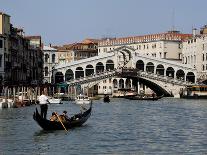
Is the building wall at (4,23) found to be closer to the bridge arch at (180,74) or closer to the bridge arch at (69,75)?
the bridge arch at (69,75)

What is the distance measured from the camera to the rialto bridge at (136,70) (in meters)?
58.9

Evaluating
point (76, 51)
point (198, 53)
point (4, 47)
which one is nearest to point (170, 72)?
point (198, 53)

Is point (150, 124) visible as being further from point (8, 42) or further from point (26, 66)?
point (26, 66)

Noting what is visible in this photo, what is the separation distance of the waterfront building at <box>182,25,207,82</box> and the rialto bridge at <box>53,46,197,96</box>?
2198 millimetres

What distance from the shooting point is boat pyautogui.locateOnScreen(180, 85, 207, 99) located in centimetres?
5712

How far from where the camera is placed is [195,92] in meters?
57.4

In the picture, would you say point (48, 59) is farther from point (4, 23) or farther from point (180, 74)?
point (4, 23)

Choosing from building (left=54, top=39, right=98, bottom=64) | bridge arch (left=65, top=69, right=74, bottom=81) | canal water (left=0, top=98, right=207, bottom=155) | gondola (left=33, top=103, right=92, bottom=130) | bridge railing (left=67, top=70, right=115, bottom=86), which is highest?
building (left=54, top=39, right=98, bottom=64)

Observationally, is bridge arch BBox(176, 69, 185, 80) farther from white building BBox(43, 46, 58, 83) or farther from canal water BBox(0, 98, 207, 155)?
canal water BBox(0, 98, 207, 155)

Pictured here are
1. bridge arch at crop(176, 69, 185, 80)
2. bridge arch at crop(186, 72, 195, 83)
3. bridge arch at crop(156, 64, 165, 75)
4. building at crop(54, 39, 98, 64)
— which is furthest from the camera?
building at crop(54, 39, 98, 64)

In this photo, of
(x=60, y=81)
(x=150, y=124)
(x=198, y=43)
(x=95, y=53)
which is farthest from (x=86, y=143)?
(x=95, y=53)

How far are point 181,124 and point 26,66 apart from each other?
31.0 meters

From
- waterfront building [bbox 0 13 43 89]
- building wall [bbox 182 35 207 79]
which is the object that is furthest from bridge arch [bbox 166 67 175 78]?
waterfront building [bbox 0 13 43 89]

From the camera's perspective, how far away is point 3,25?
46.4 meters
